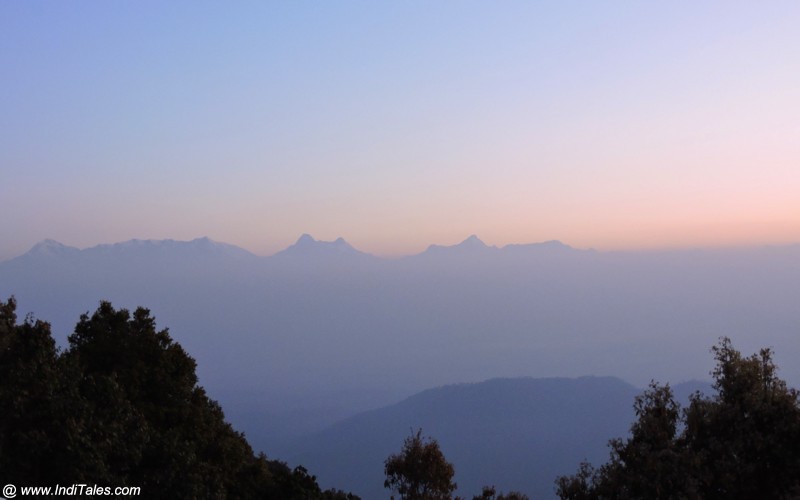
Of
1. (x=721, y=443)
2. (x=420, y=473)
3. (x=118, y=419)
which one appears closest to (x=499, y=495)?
(x=420, y=473)

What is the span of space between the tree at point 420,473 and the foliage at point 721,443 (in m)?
10.0

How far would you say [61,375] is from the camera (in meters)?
19.0

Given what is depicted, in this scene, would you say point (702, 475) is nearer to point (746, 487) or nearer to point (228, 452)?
point (746, 487)

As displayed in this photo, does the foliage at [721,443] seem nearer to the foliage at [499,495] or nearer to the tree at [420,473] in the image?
the foliage at [499,495]

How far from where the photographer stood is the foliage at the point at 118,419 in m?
17.1

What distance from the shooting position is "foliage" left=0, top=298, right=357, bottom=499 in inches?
672

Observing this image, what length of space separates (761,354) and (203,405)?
1944 cm

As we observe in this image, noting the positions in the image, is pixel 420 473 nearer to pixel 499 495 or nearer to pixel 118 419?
pixel 499 495

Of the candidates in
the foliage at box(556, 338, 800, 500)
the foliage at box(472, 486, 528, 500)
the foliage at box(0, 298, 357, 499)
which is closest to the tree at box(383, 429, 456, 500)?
the foliage at box(472, 486, 528, 500)

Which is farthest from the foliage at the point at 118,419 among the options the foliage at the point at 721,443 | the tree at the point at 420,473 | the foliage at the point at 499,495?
the foliage at the point at 721,443

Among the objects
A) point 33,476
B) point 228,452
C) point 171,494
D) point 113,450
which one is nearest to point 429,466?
point 228,452

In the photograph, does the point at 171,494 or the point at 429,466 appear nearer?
the point at 171,494

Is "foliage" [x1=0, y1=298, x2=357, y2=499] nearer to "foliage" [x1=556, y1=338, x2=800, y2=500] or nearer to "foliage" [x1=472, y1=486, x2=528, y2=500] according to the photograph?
"foliage" [x1=472, y1=486, x2=528, y2=500]

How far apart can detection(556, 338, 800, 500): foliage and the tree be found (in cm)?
1002
